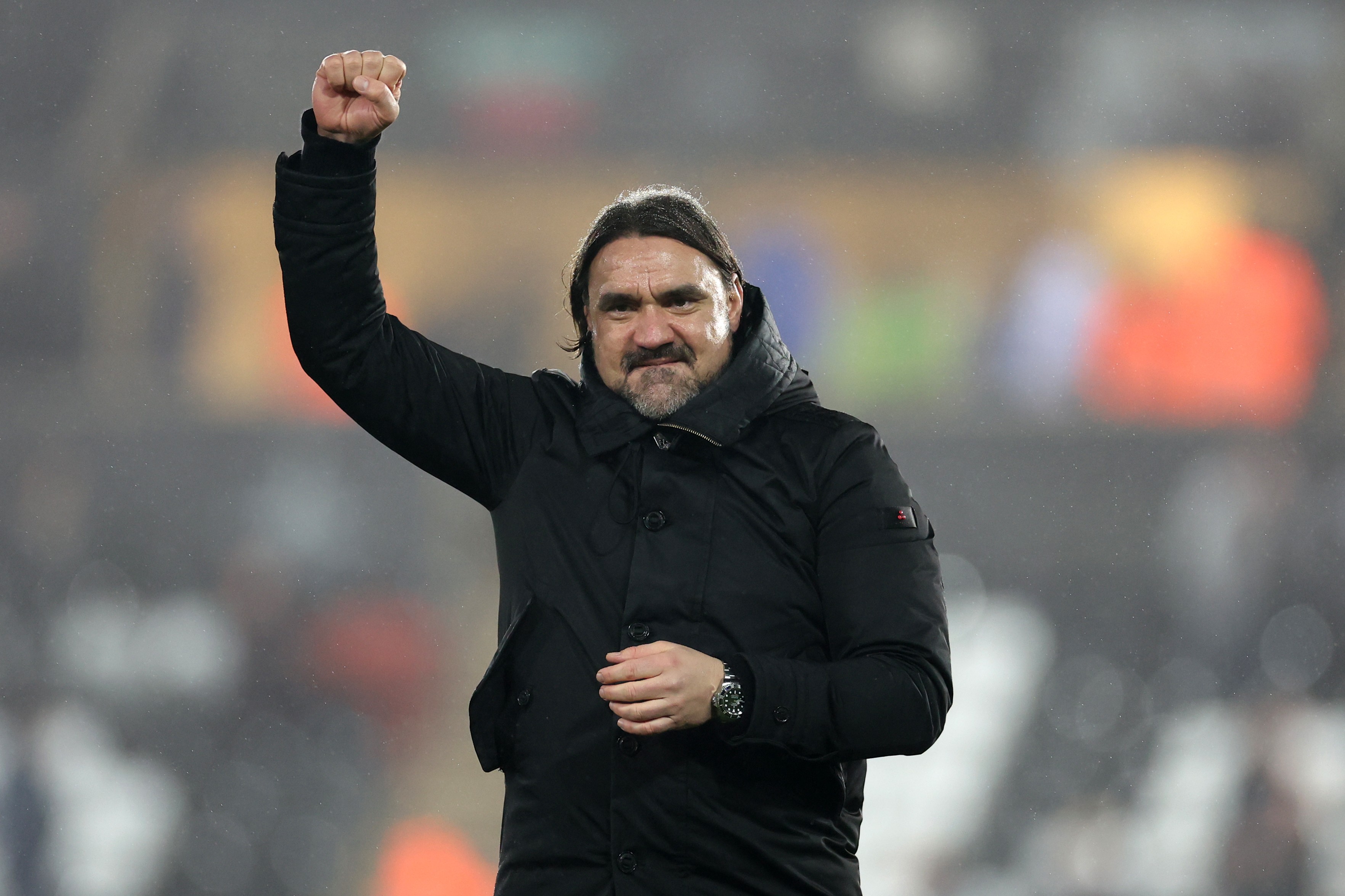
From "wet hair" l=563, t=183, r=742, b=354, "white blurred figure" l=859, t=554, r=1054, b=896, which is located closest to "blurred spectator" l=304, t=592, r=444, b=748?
"white blurred figure" l=859, t=554, r=1054, b=896

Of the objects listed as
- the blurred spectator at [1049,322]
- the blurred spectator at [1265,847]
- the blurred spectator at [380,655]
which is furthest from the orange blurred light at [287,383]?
the blurred spectator at [1265,847]

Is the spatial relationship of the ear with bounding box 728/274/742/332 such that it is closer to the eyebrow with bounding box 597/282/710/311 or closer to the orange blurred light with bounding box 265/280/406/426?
the eyebrow with bounding box 597/282/710/311

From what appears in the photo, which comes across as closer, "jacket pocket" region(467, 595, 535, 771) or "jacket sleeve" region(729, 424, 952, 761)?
"jacket sleeve" region(729, 424, 952, 761)

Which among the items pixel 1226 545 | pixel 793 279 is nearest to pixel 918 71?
pixel 793 279

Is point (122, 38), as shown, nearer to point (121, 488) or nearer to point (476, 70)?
point (476, 70)

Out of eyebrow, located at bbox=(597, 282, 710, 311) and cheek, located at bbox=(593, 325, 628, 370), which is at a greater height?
eyebrow, located at bbox=(597, 282, 710, 311)

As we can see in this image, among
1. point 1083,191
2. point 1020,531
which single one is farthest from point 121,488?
point 1083,191

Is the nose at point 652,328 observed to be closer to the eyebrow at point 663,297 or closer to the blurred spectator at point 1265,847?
the eyebrow at point 663,297

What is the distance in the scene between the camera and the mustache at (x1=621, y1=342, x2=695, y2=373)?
1.49m

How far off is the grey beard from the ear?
5.4 inches

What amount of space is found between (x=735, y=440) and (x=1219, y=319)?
5.94 ft

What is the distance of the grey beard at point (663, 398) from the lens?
4.75ft

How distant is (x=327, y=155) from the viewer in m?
1.34

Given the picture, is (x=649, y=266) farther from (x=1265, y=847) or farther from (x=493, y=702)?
(x=1265, y=847)
